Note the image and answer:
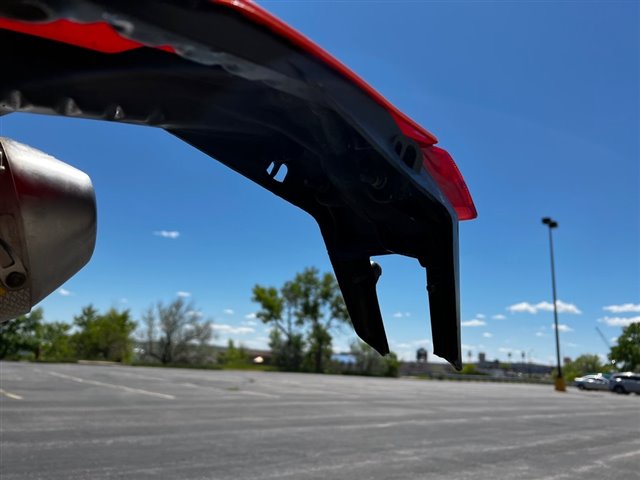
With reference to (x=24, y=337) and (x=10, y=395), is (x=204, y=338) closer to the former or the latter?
(x=24, y=337)

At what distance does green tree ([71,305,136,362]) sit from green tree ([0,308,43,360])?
489cm

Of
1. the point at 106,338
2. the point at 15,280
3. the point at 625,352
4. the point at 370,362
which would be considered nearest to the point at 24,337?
the point at 106,338

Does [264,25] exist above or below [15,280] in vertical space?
above

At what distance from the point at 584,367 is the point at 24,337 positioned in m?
61.3

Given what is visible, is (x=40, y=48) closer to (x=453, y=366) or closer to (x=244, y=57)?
(x=244, y=57)

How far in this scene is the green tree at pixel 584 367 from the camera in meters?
54.2

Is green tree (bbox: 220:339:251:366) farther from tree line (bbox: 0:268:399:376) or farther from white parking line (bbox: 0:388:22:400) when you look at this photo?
white parking line (bbox: 0:388:22:400)

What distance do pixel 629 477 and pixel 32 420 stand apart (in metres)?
7.39

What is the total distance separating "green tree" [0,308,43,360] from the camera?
5391 centimetres

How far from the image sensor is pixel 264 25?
1.23 metres

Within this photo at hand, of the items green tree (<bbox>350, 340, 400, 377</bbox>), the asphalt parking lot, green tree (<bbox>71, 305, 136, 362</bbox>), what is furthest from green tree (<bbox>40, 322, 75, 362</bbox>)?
the asphalt parking lot

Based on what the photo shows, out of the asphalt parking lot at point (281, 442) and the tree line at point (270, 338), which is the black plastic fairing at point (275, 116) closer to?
the asphalt parking lot at point (281, 442)

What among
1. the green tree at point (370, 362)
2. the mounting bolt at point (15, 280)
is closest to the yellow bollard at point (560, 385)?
the green tree at point (370, 362)

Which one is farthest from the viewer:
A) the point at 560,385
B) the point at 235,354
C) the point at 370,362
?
the point at 235,354
